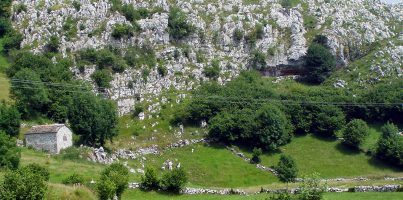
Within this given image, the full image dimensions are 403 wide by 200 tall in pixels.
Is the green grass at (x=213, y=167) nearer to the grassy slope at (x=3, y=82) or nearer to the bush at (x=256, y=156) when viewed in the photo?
the bush at (x=256, y=156)

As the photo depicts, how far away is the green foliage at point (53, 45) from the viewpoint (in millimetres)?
98375

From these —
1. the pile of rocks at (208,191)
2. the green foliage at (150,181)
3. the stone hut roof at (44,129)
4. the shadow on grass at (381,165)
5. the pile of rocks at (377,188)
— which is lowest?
the shadow on grass at (381,165)

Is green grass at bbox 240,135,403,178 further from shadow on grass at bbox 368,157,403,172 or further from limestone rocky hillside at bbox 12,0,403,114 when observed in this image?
→ limestone rocky hillside at bbox 12,0,403,114

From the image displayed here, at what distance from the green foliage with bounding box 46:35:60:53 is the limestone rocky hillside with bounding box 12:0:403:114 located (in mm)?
792

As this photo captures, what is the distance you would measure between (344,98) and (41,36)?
→ 52.9m

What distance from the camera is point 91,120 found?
77938 mm

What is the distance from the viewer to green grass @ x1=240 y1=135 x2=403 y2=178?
80562 mm

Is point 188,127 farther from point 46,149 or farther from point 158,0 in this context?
point 158,0

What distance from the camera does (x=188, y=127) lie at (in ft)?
296

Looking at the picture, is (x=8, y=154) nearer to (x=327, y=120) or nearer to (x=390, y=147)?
(x=327, y=120)

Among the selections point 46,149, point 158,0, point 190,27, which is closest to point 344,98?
point 190,27

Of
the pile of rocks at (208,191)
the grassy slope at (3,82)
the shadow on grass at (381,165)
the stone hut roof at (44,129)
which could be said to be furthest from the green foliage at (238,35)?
the pile of rocks at (208,191)

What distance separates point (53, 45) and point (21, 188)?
61800 mm

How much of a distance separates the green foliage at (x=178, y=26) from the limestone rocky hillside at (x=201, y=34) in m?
0.73
